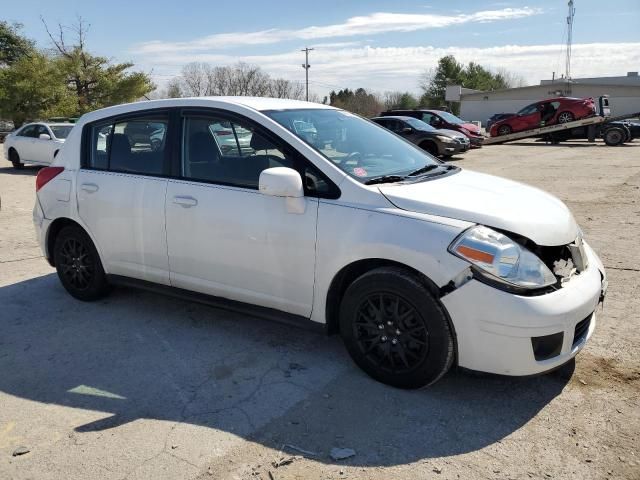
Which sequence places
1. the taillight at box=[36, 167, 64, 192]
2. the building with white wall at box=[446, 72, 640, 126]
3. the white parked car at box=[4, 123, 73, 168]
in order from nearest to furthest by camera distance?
the taillight at box=[36, 167, 64, 192], the white parked car at box=[4, 123, 73, 168], the building with white wall at box=[446, 72, 640, 126]

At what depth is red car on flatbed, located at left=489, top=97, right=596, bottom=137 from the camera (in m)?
25.1

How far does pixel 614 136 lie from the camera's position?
24812 mm

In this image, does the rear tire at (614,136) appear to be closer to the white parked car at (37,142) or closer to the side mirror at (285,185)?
the white parked car at (37,142)

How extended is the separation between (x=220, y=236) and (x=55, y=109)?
31944mm

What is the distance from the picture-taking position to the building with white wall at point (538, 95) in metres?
55.2

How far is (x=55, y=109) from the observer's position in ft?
104

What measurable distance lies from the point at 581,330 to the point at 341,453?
1.60m

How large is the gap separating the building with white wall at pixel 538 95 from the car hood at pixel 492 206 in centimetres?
5797

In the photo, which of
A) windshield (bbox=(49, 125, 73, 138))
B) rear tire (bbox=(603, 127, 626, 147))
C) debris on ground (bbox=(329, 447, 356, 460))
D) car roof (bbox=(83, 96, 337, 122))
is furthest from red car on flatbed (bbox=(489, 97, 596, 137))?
debris on ground (bbox=(329, 447, 356, 460))

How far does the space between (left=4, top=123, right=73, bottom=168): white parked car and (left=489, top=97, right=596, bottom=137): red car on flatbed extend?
1907cm

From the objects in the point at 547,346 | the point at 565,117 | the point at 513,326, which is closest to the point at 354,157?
the point at 513,326

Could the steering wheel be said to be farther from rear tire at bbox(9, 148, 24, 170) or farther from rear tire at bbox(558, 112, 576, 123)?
rear tire at bbox(558, 112, 576, 123)

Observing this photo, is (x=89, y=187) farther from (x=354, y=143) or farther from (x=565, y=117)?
(x=565, y=117)

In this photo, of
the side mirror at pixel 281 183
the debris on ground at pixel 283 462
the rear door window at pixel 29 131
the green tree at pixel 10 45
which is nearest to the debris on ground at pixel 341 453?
the debris on ground at pixel 283 462
